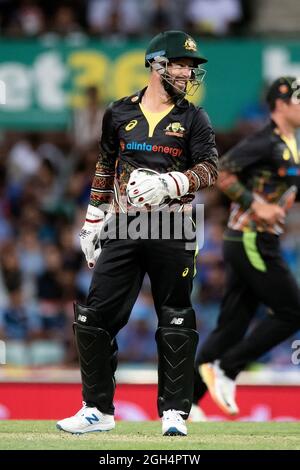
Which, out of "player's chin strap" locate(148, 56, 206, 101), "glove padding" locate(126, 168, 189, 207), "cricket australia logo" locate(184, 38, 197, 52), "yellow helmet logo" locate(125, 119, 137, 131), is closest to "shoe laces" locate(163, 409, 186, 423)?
"glove padding" locate(126, 168, 189, 207)

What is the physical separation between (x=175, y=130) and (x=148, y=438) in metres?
1.50

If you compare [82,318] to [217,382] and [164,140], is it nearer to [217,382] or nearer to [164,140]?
[164,140]

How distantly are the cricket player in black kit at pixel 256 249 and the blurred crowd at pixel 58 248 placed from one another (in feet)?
8.09

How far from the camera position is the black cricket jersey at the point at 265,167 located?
7539 mm

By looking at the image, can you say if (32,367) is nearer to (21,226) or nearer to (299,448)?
(21,226)

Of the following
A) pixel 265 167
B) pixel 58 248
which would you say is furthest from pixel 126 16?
pixel 265 167

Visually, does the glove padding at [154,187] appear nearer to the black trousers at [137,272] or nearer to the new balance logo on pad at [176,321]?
the black trousers at [137,272]

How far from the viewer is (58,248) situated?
442 inches

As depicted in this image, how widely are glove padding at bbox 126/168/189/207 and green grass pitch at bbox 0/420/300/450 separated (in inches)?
44.4

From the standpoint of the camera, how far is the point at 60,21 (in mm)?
12680

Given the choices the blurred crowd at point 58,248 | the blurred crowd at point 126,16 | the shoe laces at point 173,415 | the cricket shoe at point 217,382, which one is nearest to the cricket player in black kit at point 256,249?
the cricket shoe at point 217,382

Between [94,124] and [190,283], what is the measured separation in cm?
628

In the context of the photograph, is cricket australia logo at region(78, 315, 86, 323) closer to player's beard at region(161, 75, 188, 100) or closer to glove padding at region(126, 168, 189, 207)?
glove padding at region(126, 168, 189, 207)
